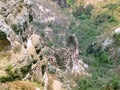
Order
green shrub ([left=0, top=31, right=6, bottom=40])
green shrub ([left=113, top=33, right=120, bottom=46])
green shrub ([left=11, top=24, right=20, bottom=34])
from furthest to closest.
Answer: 1. green shrub ([left=113, top=33, right=120, bottom=46])
2. green shrub ([left=11, top=24, right=20, bottom=34])
3. green shrub ([left=0, top=31, right=6, bottom=40])

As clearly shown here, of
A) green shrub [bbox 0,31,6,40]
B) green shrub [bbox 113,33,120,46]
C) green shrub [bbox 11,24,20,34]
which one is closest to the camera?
green shrub [bbox 0,31,6,40]

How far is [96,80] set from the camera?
128875 millimetres

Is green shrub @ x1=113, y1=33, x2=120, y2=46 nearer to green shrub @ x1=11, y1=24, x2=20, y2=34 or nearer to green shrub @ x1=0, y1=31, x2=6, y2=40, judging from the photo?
green shrub @ x1=11, y1=24, x2=20, y2=34

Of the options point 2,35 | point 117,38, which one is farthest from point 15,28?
point 117,38

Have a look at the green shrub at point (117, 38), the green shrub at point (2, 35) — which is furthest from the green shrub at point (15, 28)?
the green shrub at point (117, 38)

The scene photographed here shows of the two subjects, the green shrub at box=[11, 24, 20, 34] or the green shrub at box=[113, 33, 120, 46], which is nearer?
the green shrub at box=[11, 24, 20, 34]

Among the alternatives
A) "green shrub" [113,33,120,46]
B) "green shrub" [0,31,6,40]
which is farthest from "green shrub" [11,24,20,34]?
"green shrub" [113,33,120,46]

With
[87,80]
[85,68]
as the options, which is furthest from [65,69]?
[85,68]

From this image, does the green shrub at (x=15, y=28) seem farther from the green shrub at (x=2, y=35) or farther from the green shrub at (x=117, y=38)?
the green shrub at (x=117, y=38)

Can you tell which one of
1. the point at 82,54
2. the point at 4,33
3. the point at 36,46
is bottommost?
the point at 82,54

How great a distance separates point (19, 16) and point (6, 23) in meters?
5.34

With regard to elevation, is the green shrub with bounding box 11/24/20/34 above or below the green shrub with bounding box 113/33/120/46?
above

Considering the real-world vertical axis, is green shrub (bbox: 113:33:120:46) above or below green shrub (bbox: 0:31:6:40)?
below

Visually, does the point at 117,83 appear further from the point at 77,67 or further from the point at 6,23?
the point at 6,23
